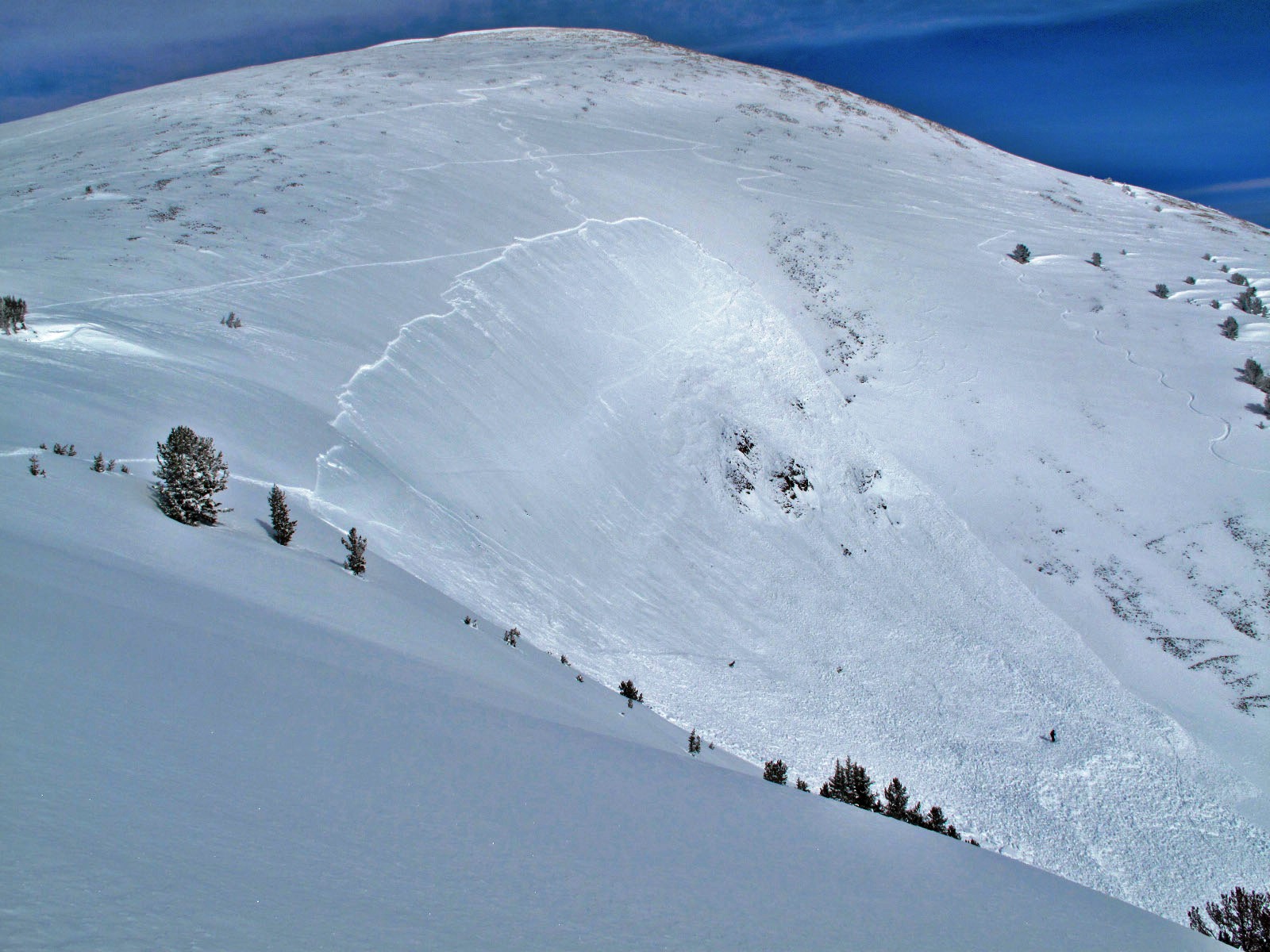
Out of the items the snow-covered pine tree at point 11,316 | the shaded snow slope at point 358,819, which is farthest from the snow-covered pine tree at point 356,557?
the snow-covered pine tree at point 11,316

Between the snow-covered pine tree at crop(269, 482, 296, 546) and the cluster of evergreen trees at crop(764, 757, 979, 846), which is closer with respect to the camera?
the cluster of evergreen trees at crop(764, 757, 979, 846)

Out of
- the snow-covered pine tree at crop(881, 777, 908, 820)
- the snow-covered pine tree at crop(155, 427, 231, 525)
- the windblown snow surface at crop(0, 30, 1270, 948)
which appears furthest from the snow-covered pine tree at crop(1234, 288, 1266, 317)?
the snow-covered pine tree at crop(155, 427, 231, 525)

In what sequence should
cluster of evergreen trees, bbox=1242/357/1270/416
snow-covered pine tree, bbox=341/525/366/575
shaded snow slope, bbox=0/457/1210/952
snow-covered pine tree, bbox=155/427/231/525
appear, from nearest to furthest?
1. shaded snow slope, bbox=0/457/1210/952
2. snow-covered pine tree, bbox=155/427/231/525
3. snow-covered pine tree, bbox=341/525/366/575
4. cluster of evergreen trees, bbox=1242/357/1270/416

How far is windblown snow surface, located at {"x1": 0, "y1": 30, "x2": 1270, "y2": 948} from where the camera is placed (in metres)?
8.73

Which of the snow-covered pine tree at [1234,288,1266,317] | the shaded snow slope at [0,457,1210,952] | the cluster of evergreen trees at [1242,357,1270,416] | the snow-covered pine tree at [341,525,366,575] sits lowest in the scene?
the shaded snow slope at [0,457,1210,952]

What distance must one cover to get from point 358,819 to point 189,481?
583cm

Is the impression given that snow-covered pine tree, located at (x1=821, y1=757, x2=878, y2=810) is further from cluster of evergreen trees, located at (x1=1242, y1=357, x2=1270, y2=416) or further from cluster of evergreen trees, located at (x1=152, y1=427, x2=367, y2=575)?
cluster of evergreen trees, located at (x1=1242, y1=357, x2=1270, y2=416)

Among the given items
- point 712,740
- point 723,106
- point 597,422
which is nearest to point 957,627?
point 712,740

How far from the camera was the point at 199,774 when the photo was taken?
108 inches

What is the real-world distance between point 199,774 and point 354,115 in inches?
1227

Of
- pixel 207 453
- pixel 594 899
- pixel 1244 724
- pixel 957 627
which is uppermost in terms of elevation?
pixel 957 627

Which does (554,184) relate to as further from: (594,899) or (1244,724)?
(594,899)

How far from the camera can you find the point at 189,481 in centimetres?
736

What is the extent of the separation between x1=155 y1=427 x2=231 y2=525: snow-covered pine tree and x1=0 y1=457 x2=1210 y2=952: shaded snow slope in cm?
137
